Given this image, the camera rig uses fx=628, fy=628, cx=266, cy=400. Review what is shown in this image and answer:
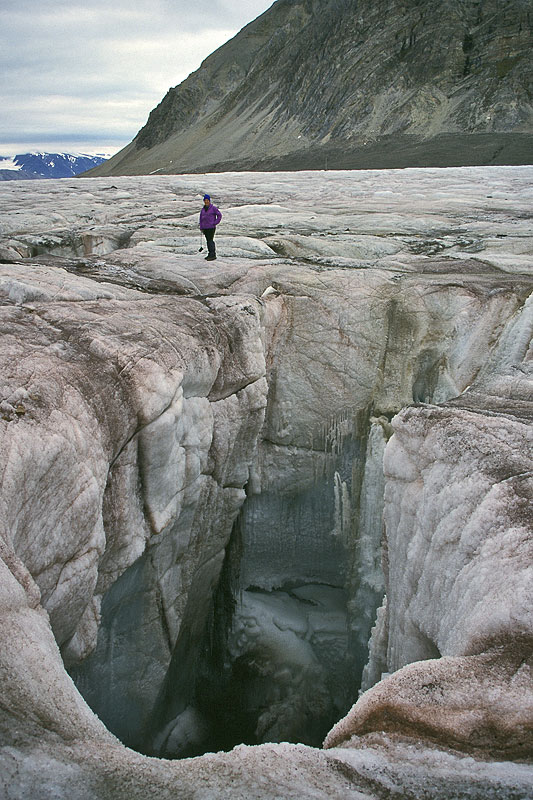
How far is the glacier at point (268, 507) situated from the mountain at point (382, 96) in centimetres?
Result: 2797

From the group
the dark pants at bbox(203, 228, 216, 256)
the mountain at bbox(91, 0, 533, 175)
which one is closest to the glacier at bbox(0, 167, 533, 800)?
the dark pants at bbox(203, 228, 216, 256)

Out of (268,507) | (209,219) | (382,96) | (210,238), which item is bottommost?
(268,507)

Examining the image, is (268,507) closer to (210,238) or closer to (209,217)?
(210,238)

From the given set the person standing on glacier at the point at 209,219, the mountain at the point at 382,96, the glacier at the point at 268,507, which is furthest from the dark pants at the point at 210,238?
the mountain at the point at 382,96

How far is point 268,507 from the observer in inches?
340

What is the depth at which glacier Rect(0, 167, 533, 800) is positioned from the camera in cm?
284

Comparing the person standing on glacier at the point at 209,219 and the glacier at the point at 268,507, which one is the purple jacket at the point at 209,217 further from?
the glacier at the point at 268,507

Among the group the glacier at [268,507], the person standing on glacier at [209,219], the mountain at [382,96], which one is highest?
the mountain at [382,96]

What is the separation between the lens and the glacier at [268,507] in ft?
9.32

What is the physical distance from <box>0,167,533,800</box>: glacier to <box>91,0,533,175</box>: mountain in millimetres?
27965

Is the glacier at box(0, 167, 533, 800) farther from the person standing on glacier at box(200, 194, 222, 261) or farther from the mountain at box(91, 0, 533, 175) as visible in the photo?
the mountain at box(91, 0, 533, 175)

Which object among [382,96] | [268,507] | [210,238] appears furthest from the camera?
[382,96]

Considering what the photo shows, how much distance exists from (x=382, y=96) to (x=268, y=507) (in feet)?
150

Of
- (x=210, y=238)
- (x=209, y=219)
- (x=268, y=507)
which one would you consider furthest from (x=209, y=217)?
(x=268, y=507)
